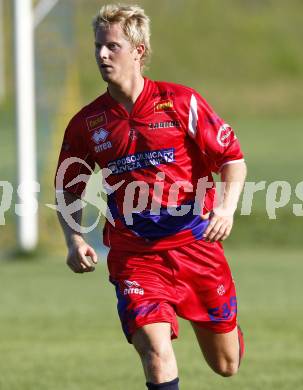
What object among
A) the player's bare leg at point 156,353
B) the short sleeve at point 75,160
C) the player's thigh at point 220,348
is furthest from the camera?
the player's thigh at point 220,348

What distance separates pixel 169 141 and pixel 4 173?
24.0 m

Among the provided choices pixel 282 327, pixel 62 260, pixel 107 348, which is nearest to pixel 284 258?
pixel 62 260

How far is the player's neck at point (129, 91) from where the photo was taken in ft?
21.2

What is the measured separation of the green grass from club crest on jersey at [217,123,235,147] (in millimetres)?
2253

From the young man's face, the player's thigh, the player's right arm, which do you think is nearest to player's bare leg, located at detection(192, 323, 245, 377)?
the player's thigh

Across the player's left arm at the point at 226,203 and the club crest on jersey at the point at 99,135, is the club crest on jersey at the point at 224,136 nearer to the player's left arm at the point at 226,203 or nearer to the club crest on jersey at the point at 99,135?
the player's left arm at the point at 226,203

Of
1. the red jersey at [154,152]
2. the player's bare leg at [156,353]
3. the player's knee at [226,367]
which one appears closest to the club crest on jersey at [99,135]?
the red jersey at [154,152]

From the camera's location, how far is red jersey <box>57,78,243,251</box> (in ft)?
21.1

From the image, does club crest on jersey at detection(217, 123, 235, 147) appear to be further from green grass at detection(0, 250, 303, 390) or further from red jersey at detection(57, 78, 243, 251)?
green grass at detection(0, 250, 303, 390)

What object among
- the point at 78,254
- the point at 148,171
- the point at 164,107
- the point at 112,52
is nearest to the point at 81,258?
the point at 78,254

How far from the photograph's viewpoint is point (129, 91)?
6465 mm

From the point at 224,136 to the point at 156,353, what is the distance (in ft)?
4.07

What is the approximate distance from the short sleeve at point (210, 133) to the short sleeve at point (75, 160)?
59 centimetres

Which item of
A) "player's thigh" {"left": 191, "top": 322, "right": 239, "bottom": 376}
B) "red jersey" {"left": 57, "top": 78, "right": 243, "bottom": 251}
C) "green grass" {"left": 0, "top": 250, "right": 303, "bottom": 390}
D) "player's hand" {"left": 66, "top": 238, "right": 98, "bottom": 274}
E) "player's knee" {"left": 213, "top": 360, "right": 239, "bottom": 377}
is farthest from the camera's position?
"green grass" {"left": 0, "top": 250, "right": 303, "bottom": 390}
